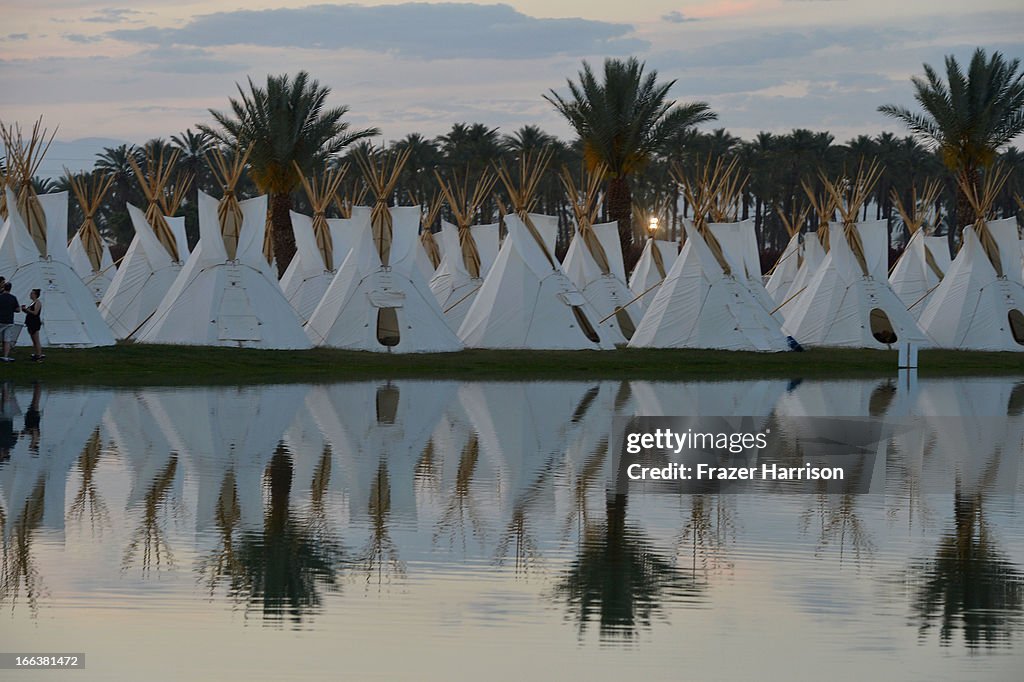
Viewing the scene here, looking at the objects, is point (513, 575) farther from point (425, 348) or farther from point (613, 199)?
point (613, 199)

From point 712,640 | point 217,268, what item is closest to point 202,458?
point 712,640

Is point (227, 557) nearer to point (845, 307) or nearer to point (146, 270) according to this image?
point (146, 270)

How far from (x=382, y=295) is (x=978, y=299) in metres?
18.2

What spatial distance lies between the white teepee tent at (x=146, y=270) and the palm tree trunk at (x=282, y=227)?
3.01 metres

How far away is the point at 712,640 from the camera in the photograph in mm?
7504

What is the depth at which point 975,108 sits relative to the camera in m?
42.7

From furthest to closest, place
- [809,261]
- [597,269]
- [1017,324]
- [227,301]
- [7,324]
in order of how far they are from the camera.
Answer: [809,261]
[1017,324]
[597,269]
[227,301]
[7,324]

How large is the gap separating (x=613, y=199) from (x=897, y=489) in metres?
31.6

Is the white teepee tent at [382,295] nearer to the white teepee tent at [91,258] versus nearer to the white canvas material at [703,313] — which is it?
the white canvas material at [703,313]

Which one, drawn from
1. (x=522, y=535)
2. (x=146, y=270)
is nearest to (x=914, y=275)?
(x=146, y=270)

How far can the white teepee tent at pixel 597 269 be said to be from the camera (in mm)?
42750

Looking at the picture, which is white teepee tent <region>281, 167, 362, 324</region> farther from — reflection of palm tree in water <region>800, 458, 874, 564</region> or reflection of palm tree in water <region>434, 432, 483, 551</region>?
reflection of palm tree in water <region>800, 458, 874, 564</region>

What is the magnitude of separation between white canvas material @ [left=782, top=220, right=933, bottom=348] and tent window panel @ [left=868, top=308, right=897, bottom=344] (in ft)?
0.50

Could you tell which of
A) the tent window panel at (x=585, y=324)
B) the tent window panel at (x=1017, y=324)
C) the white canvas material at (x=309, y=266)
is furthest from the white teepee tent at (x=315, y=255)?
the tent window panel at (x=1017, y=324)
